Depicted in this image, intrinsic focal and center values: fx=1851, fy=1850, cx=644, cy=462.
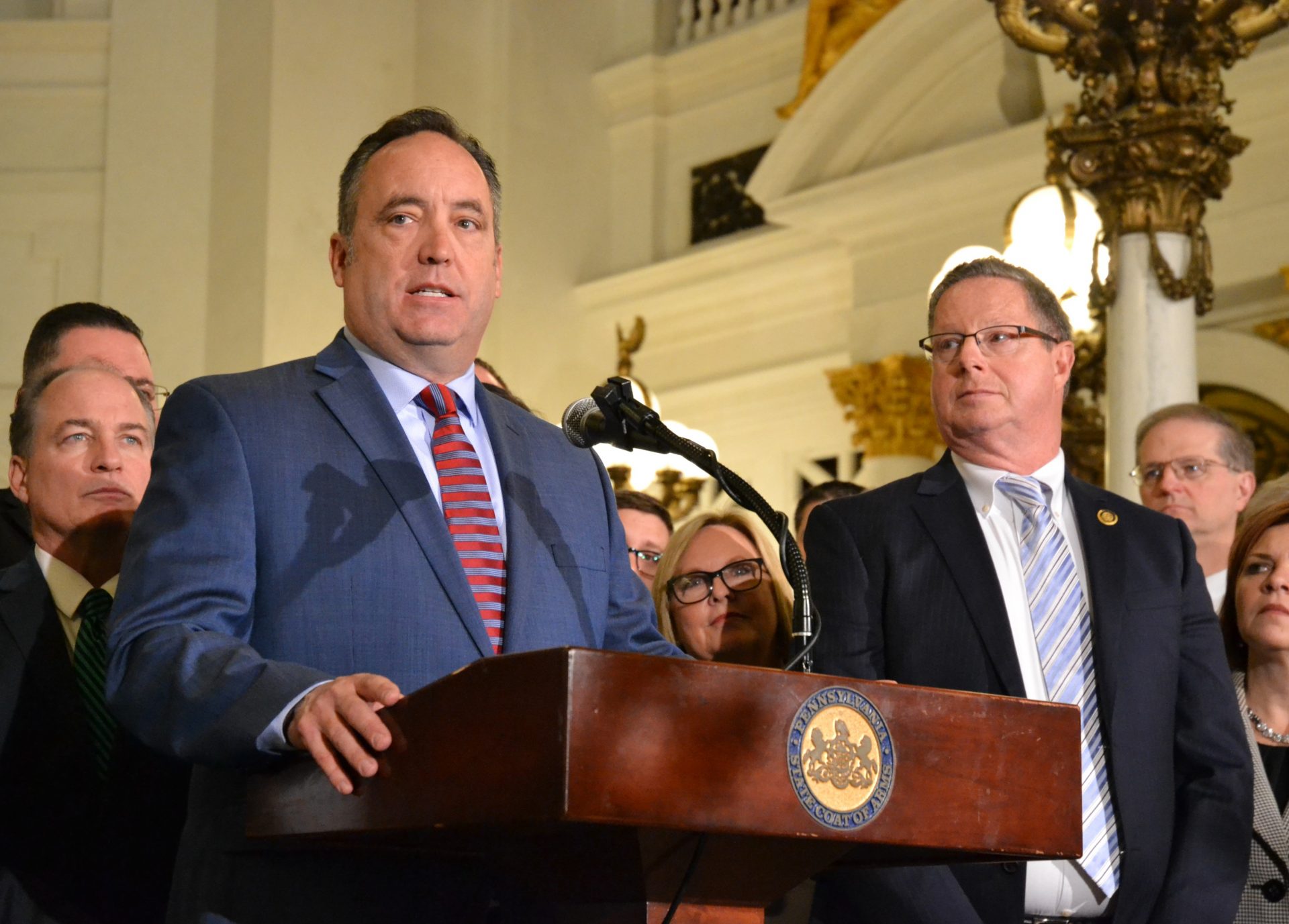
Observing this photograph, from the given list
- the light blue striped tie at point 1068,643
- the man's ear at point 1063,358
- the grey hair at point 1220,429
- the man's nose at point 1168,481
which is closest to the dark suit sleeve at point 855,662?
the light blue striped tie at point 1068,643

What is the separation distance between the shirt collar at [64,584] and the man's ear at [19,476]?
16 cm

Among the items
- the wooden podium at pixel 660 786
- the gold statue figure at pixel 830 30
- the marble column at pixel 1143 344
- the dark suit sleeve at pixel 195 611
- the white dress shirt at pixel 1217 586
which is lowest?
the wooden podium at pixel 660 786

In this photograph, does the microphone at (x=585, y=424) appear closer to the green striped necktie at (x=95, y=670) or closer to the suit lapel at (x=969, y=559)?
the suit lapel at (x=969, y=559)

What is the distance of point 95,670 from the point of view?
9.27ft

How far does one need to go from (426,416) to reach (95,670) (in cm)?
88

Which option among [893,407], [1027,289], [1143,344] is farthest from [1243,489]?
[893,407]

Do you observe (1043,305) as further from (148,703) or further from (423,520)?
(148,703)

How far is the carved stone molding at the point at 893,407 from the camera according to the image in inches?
388

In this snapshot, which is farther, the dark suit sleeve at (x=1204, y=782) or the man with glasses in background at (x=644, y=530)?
the man with glasses in background at (x=644, y=530)

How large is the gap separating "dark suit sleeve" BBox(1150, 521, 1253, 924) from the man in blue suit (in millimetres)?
884

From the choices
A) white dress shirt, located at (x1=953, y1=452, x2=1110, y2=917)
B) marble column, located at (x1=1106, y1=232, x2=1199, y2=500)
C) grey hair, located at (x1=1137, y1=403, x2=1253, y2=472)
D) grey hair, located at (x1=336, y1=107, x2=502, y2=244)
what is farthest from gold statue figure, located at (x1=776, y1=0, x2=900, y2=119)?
grey hair, located at (x1=336, y1=107, x2=502, y2=244)

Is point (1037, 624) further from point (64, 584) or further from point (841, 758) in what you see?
point (64, 584)

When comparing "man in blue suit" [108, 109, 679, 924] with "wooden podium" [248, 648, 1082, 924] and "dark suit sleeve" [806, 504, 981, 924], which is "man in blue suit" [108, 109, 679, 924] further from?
"dark suit sleeve" [806, 504, 981, 924]

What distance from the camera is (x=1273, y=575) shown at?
3.25 metres
